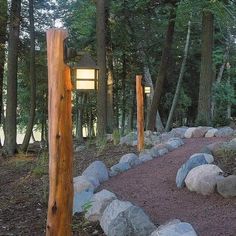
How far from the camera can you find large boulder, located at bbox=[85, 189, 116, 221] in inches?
196

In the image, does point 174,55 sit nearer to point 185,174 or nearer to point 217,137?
point 217,137

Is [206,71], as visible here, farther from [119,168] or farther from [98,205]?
[98,205]

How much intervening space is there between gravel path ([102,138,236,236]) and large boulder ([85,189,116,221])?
39 centimetres

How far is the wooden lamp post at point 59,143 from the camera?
3.65 m

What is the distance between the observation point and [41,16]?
1823 centimetres

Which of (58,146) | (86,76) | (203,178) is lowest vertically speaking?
(203,178)

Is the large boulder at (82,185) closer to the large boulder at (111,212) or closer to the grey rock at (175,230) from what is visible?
the large boulder at (111,212)

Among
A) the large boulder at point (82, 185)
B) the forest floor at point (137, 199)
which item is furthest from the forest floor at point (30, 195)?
the large boulder at point (82, 185)

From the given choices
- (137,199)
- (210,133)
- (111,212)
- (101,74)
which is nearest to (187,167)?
(137,199)

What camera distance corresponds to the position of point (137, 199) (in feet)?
18.2

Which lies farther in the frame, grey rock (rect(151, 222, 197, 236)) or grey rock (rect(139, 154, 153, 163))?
grey rock (rect(139, 154, 153, 163))

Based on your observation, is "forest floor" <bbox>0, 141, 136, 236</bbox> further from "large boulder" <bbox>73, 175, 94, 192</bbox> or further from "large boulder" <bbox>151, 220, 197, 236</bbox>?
"large boulder" <bbox>151, 220, 197, 236</bbox>

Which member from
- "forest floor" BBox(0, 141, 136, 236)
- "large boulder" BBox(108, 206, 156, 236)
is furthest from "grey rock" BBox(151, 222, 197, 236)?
"forest floor" BBox(0, 141, 136, 236)

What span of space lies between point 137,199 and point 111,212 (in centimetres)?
102
